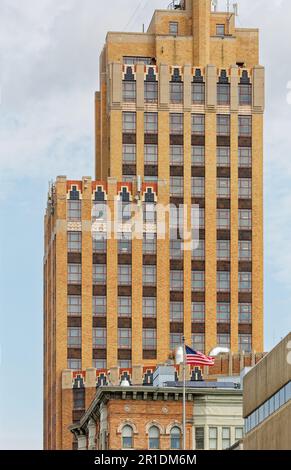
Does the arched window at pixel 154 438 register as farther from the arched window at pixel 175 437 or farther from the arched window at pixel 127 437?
the arched window at pixel 127 437

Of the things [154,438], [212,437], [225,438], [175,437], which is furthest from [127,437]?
[225,438]

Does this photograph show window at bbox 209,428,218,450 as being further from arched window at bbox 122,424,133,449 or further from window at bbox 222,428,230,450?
arched window at bbox 122,424,133,449

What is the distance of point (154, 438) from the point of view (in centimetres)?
13188

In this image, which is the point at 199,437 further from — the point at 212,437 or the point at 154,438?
the point at 154,438

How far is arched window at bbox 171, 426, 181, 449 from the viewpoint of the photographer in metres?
132

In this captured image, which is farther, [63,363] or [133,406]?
[63,363]

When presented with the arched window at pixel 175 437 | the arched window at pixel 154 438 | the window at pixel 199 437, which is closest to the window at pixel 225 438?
the window at pixel 199 437

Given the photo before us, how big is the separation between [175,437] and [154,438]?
1687mm

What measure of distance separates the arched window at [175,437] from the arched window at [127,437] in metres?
3.08

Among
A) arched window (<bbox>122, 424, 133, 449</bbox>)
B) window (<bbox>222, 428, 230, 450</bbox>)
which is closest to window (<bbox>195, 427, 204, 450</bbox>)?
window (<bbox>222, 428, 230, 450</bbox>)

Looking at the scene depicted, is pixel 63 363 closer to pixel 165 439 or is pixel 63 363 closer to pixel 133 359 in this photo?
pixel 133 359

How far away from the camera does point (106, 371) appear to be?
192 meters

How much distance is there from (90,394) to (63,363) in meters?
9.16
